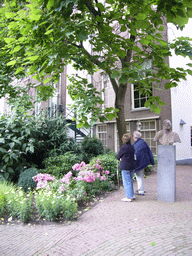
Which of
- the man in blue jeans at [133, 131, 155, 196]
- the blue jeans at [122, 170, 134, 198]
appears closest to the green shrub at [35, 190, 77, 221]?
the blue jeans at [122, 170, 134, 198]

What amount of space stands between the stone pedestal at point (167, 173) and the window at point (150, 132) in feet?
23.1

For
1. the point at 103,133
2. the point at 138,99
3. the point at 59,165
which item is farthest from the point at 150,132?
the point at 59,165

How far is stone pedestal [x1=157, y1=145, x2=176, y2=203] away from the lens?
5.20m

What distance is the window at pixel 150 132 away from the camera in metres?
12.3

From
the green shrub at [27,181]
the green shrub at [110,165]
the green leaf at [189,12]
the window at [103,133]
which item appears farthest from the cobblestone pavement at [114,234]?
the window at [103,133]

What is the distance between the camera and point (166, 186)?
5.26m

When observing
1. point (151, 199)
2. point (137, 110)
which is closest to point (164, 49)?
point (151, 199)

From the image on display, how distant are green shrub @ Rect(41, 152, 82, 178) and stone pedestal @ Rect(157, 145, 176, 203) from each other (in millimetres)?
3317

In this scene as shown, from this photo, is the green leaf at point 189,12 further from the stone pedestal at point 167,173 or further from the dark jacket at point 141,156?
the dark jacket at point 141,156

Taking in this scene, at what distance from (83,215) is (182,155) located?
919 cm

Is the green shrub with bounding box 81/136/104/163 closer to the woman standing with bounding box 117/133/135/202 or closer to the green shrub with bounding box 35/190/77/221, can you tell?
the woman standing with bounding box 117/133/135/202

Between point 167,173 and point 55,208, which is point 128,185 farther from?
point 55,208

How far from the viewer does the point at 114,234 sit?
11.4ft

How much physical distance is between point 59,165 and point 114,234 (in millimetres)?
4566
